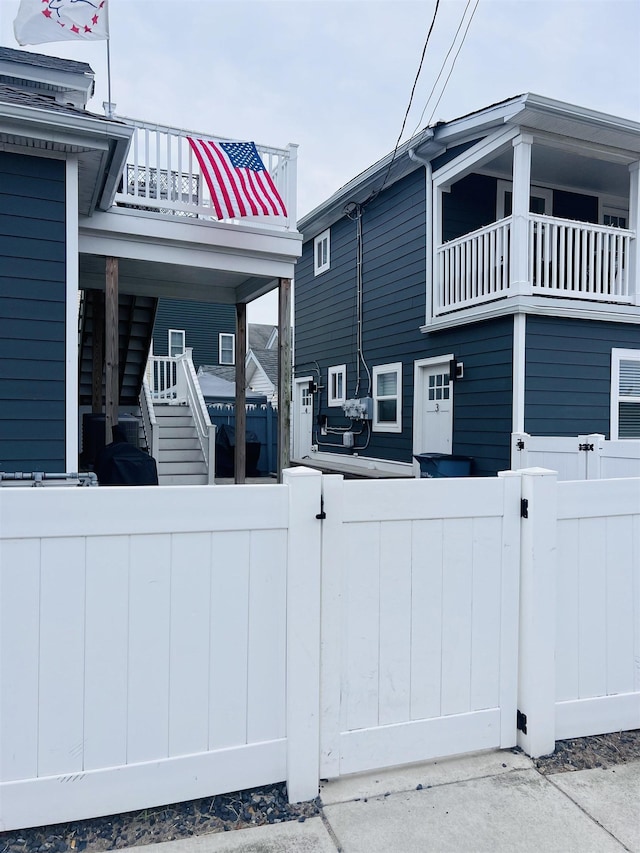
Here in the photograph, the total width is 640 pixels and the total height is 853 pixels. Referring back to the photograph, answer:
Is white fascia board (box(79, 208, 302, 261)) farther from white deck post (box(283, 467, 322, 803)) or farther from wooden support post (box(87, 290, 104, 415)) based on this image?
white deck post (box(283, 467, 322, 803))

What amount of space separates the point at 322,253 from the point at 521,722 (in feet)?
38.6

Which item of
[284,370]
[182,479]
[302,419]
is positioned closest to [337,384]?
[302,419]

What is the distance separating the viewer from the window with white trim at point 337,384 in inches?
467

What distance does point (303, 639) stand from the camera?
1.95 m

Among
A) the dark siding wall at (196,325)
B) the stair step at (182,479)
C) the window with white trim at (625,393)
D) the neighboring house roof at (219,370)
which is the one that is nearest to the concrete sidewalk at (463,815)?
the window with white trim at (625,393)

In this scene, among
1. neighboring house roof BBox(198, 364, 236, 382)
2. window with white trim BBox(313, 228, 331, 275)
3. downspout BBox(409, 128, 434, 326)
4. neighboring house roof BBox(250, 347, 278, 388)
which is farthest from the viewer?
neighboring house roof BBox(250, 347, 278, 388)

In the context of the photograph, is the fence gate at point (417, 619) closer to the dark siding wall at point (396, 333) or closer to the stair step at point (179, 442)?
the dark siding wall at point (396, 333)

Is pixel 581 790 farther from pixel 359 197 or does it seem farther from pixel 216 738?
pixel 359 197

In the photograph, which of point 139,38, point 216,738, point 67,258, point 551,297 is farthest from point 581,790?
point 139,38

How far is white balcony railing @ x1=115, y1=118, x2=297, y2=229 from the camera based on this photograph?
6.11m

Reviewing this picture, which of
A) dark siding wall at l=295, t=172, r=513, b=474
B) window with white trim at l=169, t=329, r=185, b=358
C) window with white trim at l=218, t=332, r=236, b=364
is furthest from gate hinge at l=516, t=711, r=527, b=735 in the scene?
window with white trim at l=218, t=332, r=236, b=364

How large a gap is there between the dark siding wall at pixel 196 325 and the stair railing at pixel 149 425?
10.3 metres

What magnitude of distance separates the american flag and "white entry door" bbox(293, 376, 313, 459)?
23.6 feet

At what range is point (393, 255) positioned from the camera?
10086mm
